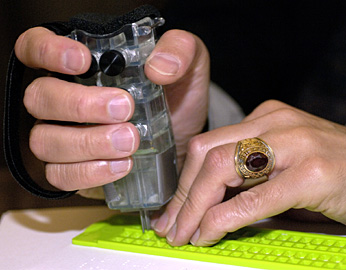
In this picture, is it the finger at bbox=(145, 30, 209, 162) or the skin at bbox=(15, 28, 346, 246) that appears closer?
the skin at bbox=(15, 28, 346, 246)

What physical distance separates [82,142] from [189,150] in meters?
0.16

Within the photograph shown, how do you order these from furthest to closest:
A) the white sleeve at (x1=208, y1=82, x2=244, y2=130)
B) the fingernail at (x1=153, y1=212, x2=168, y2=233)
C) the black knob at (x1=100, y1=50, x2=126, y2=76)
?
the white sleeve at (x1=208, y1=82, x2=244, y2=130) < the fingernail at (x1=153, y1=212, x2=168, y2=233) < the black knob at (x1=100, y1=50, x2=126, y2=76)

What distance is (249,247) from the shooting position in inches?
24.0

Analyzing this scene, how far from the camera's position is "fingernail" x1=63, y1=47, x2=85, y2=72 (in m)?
0.56

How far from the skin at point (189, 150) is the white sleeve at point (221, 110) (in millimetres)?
462

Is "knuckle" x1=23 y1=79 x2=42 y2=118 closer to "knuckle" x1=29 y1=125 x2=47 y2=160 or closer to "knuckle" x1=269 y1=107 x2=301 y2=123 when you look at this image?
"knuckle" x1=29 y1=125 x2=47 y2=160

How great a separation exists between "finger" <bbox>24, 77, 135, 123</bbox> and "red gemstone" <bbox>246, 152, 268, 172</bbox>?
166 millimetres

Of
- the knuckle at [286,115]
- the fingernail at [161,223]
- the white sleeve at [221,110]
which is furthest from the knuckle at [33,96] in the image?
the white sleeve at [221,110]

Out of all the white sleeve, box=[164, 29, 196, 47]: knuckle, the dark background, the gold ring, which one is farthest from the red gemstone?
the dark background

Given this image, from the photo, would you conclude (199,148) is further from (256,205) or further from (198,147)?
(256,205)

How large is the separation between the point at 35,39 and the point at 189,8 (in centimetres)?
102

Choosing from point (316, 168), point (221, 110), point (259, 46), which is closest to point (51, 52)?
point (316, 168)

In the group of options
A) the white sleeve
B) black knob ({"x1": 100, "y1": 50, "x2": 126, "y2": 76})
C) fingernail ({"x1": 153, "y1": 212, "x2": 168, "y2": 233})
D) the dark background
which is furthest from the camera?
the dark background

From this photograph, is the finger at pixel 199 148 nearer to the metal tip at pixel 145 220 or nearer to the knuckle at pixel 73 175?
the metal tip at pixel 145 220
